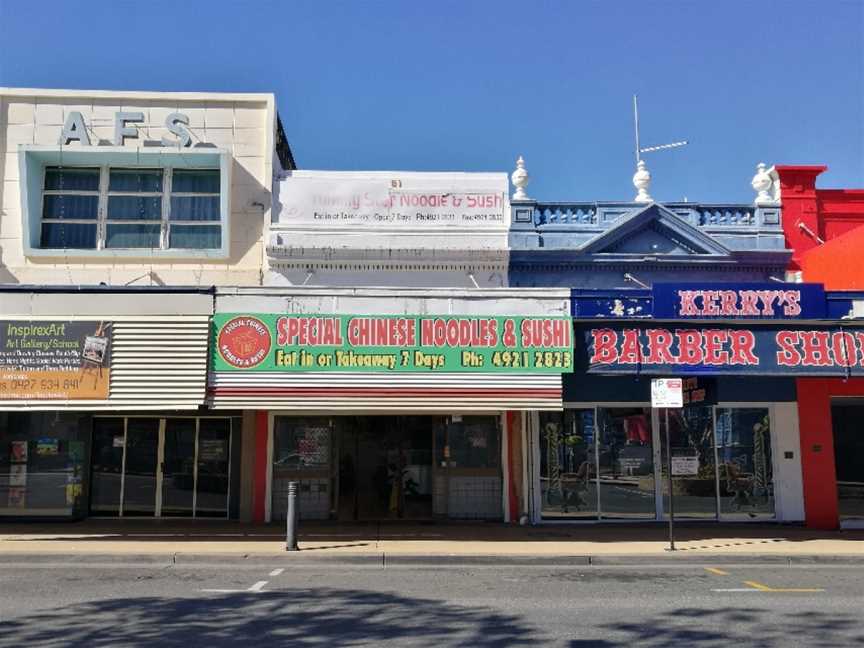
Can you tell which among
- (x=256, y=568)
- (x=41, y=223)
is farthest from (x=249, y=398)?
(x=41, y=223)

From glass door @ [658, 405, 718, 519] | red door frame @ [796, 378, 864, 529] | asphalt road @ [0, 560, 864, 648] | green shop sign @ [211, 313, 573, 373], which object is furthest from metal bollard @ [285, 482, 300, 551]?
red door frame @ [796, 378, 864, 529]

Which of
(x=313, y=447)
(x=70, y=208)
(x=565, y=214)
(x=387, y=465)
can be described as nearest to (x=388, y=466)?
(x=387, y=465)

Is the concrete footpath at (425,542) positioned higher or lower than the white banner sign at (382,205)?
lower

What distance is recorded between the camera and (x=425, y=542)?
13047 mm

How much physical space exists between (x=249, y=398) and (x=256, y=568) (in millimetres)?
3175

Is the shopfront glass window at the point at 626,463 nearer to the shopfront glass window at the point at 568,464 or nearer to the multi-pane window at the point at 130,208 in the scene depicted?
the shopfront glass window at the point at 568,464

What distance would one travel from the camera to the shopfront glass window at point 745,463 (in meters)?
16.0

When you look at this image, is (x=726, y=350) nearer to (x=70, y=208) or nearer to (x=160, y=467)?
(x=160, y=467)

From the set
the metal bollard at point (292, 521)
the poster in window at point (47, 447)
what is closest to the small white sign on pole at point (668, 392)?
the metal bollard at point (292, 521)

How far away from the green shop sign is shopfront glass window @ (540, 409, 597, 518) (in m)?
2.66

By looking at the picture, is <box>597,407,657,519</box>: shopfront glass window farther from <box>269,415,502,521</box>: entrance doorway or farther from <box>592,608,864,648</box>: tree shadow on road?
<box>592,608,864,648</box>: tree shadow on road

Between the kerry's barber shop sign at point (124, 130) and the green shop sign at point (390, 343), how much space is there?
4769 mm

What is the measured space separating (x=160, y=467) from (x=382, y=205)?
7063 mm

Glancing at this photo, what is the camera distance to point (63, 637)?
6855 mm
